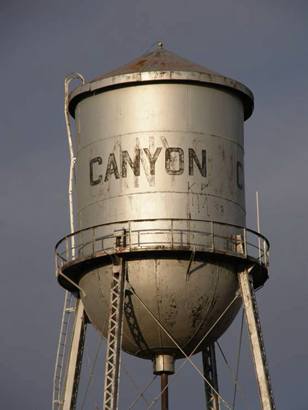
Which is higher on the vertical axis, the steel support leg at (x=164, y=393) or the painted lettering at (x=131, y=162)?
the painted lettering at (x=131, y=162)

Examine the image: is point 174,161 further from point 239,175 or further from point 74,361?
point 74,361

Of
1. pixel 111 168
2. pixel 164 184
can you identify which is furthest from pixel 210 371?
pixel 111 168

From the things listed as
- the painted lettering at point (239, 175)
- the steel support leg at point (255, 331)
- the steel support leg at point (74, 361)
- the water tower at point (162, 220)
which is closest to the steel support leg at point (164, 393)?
the water tower at point (162, 220)

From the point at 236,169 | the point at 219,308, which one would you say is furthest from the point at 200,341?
the point at 236,169

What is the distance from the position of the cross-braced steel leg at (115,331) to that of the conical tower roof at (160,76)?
4.53 meters

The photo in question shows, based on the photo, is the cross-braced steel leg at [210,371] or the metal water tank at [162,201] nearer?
the metal water tank at [162,201]

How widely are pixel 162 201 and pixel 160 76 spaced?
123 inches

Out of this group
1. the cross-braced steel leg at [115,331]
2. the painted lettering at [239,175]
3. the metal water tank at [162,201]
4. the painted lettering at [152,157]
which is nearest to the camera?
the cross-braced steel leg at [115,331]

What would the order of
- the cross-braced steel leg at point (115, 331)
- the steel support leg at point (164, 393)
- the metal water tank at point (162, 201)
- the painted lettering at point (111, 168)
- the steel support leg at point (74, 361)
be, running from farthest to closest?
the steel support leg at point (74, 361), the steel support leg at point (164, 393), the painted lettering at point (111, 168), the metal water tank at point (162, 201), the cross-braced steel leg at point (115, 331)

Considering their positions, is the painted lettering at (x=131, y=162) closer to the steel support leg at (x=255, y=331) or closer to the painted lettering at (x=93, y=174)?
the painted lettering at (x=93, y=174)

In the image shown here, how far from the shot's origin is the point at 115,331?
176ft

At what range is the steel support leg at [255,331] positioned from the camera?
54.4 m

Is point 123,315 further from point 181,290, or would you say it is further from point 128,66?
point 128,66

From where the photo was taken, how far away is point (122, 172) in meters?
54.5
